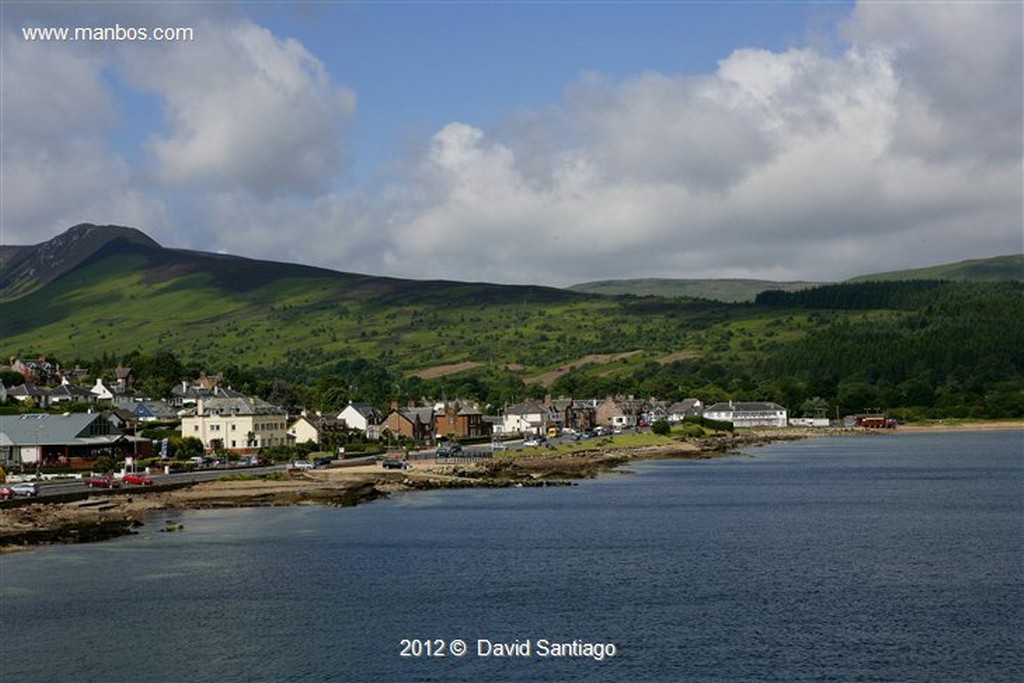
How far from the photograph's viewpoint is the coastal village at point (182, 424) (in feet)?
362

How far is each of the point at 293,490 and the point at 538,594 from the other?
152 ft

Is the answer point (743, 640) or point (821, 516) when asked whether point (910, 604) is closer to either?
point (743, 640)

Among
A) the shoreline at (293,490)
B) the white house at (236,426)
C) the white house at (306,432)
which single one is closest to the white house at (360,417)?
the white house at (306,432)

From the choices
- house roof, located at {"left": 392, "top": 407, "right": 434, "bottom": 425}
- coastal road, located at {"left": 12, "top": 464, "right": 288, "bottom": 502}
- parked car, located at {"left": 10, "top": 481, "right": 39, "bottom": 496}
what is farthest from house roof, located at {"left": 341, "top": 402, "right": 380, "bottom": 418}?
parked car, located at {"left": 10, "top": 481, "right": 39, "bottom": 496}

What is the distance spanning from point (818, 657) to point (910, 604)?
35.5 ft

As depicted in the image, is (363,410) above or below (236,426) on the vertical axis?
above

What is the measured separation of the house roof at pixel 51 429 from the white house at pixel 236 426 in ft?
66.9

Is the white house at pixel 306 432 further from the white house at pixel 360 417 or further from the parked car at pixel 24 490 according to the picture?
the parked car at pixel 24 490

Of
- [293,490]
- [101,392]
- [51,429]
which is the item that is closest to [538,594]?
[293,490]

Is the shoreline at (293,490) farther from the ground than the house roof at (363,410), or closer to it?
closer to it

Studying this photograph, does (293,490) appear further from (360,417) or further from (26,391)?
(26,391)

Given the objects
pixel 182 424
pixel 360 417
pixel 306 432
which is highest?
pixel 360 417

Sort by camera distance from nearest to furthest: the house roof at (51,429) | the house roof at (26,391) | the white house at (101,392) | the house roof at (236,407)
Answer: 1. the house roof at (51,429)
2. the house roof at (236,407)
3. the house roof at (26,391)
4. the white house at (101,392)

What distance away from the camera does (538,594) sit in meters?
53.1
